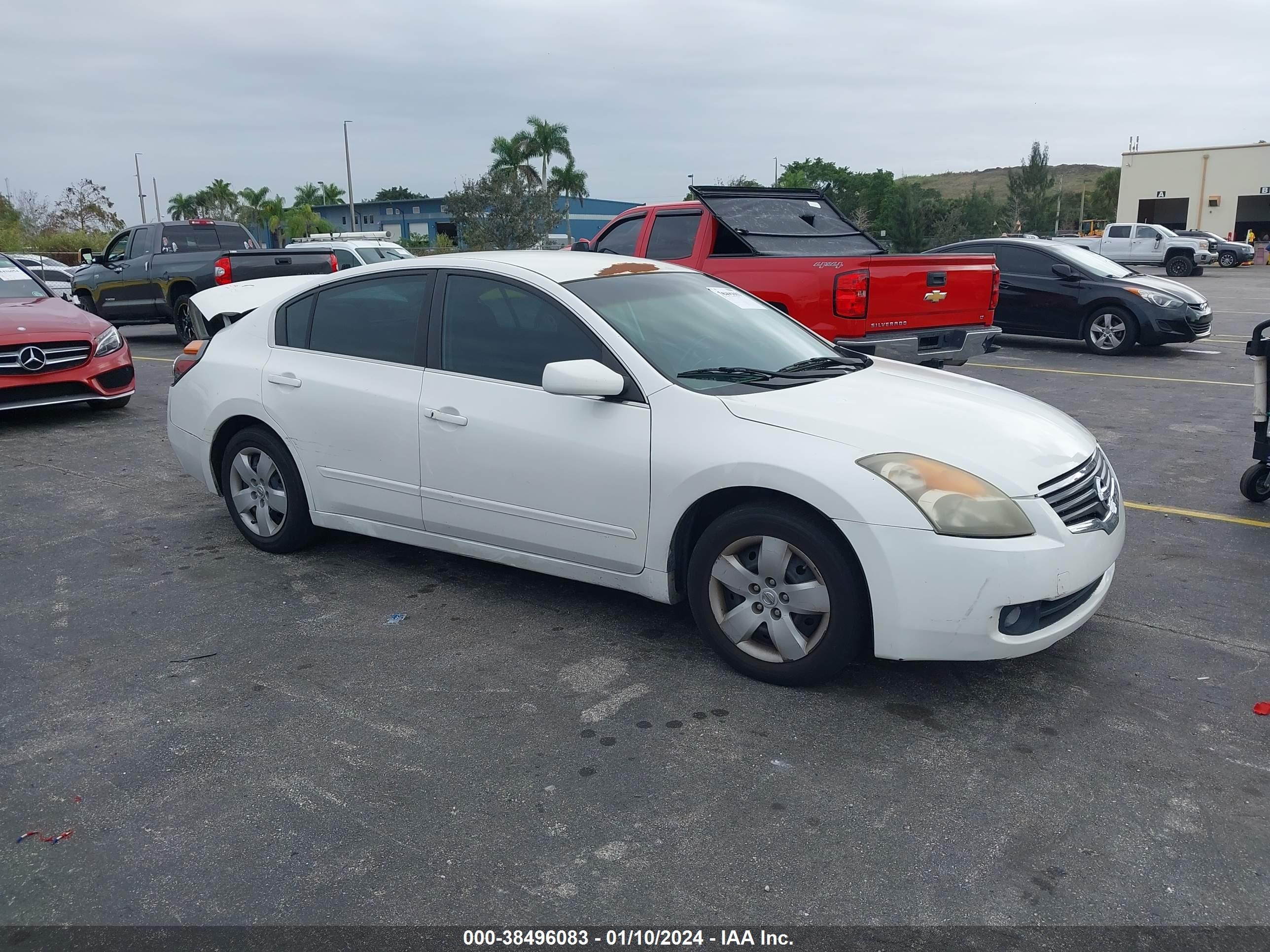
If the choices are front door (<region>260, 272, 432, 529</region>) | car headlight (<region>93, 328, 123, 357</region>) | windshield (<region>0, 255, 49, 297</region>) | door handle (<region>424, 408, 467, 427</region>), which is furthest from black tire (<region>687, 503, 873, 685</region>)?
windshield (<region>0, 255, 49, 297</region>)

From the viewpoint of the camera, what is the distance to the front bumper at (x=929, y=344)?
9.23 meters

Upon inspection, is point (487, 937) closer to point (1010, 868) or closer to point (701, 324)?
point (1010, 868)

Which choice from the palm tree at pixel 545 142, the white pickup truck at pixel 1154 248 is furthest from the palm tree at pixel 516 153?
the white pickup truck at pixel 1154 248

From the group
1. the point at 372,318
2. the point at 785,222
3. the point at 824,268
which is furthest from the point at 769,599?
the point at 785,222

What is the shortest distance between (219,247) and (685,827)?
1560cm

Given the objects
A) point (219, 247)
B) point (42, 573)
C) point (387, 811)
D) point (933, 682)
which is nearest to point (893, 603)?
point (933, 682)

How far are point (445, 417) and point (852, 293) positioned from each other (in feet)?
17.7

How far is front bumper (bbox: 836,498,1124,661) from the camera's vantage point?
3.56 metres

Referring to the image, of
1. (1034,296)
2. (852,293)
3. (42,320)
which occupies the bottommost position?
(1034,296)

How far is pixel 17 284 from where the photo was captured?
34.8 ft

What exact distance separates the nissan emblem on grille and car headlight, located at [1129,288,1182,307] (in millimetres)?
12542

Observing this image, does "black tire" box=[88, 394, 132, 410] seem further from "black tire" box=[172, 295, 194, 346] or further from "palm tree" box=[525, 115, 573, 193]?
"palm tree" box=[525, 115, 573, 193]

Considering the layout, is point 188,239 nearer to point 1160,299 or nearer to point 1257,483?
point 1160,299

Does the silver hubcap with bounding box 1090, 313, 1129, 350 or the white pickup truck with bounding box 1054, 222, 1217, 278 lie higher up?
the white pickup truck with bounding box 1054, 222, 1217, 278
